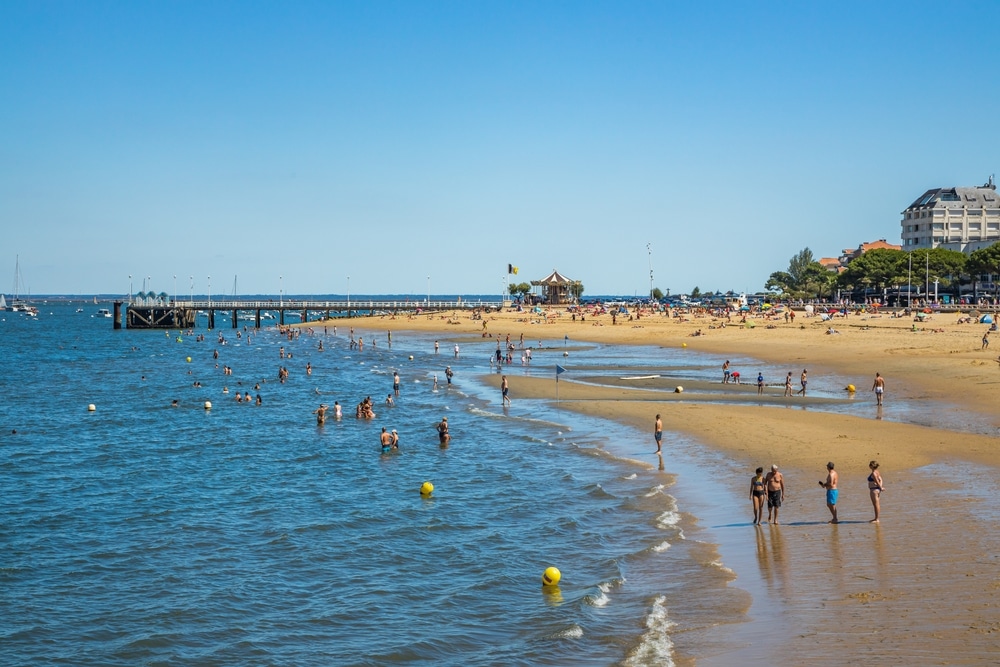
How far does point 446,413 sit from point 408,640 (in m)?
24.8

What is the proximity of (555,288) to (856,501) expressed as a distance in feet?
385

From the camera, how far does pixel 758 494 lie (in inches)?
706

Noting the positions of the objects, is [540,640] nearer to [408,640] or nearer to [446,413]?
[408,640]

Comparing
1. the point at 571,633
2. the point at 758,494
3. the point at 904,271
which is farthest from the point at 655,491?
the point at 904,271

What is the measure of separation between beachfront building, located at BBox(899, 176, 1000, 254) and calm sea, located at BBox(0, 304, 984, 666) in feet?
360

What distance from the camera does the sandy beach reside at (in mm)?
12211

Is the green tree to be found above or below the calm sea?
above

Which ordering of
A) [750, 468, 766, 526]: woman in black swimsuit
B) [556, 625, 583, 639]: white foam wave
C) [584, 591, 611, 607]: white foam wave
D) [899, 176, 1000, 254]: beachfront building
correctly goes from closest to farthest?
[556, 625, 583, 639]: white foam wave
[584, 591, 611, 607]: white foam wave
[750, 468, 766, 526]: woman in black swimsuit
[899, 176, 1000, 254]: beachfront building

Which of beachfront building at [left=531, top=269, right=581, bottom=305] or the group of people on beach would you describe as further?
beachfront building at [left=531, top=269, right=581, bottom=305]

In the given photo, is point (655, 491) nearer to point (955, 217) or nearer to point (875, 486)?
point (875, 486)

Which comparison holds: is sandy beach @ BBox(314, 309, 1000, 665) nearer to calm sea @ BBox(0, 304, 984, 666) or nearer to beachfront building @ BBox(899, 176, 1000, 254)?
calm sea @ BBox(0, 304, 984, 666)

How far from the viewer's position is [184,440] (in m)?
33.2

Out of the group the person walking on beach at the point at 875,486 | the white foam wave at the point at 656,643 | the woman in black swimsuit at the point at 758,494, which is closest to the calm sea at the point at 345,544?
the white foam wave at the point at 656,643

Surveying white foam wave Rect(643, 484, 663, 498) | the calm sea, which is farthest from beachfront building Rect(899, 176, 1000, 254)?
white foam wave Rect(643, 484, 663, 498)
